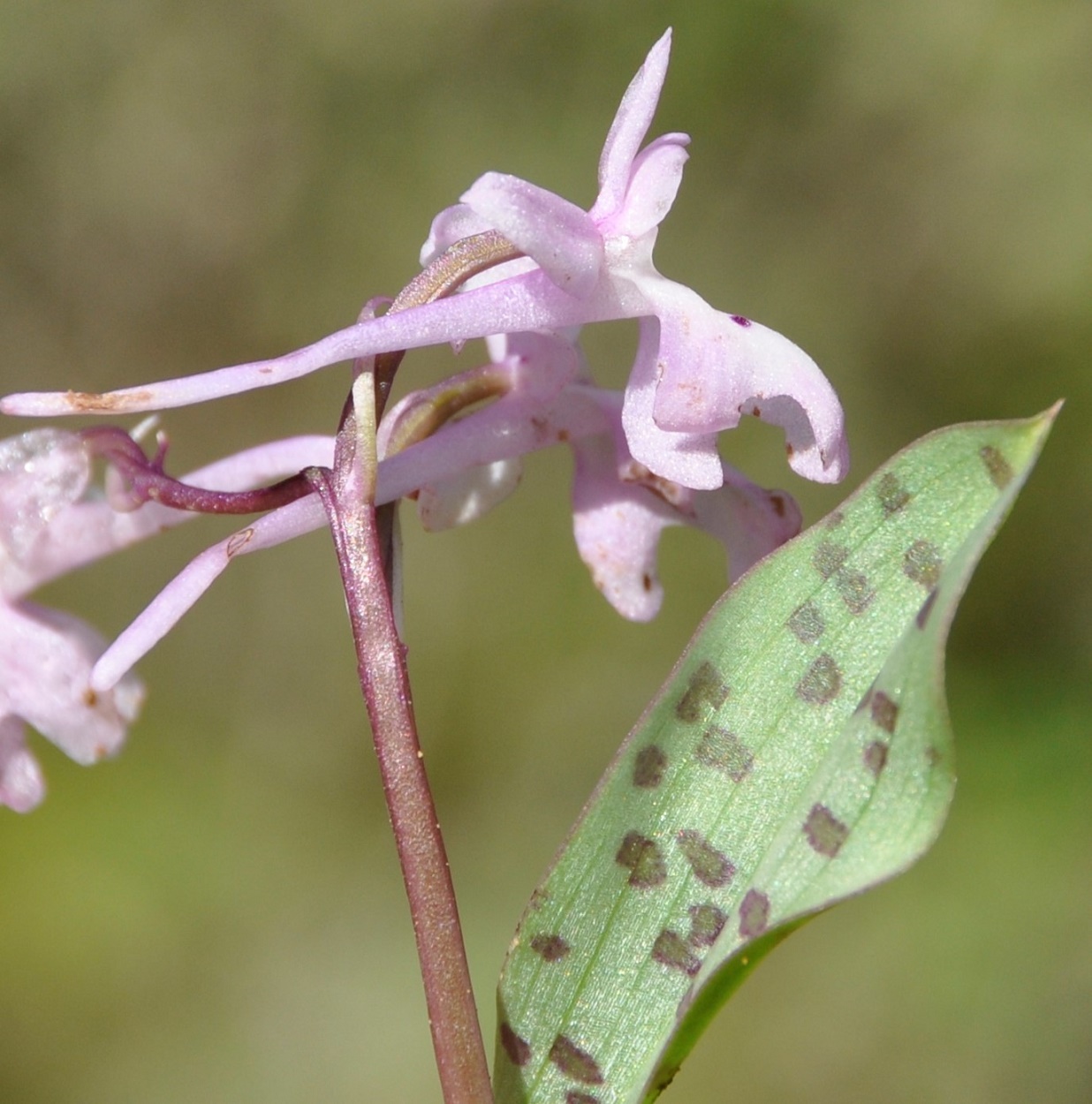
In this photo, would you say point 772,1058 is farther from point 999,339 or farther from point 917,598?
point 917,598

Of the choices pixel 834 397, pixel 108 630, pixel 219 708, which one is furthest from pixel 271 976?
pixel 834 397

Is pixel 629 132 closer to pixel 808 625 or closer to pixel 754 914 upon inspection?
pixel 808 625

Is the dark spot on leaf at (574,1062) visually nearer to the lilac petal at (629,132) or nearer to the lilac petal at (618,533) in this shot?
the lilac petal at (618,533)

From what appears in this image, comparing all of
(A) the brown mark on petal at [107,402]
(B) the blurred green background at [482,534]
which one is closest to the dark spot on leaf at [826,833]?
(A) the brown mark on petal at [107,402]

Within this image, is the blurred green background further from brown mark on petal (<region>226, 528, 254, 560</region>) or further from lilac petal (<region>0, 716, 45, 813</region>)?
brown mark on petal (<region>226, 528, 254, 560</region>)

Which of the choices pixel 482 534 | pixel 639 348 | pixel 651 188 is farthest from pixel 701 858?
pixel 482 534
